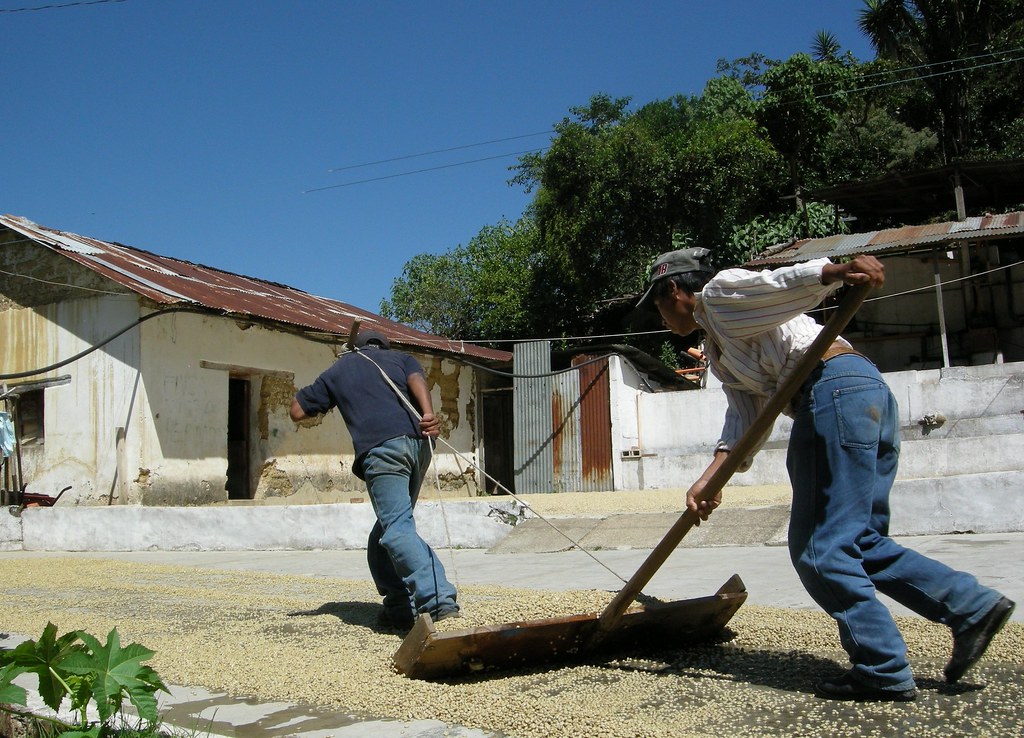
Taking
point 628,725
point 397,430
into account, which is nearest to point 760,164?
point 397,430

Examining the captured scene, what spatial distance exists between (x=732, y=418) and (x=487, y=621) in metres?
1.54

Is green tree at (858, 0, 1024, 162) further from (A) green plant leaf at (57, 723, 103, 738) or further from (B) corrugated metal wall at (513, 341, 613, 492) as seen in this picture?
(A) green plant leaf at (57, 723, 103, 738)

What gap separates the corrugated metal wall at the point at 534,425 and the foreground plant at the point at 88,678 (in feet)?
46.5

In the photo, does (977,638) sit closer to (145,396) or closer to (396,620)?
(396,620)

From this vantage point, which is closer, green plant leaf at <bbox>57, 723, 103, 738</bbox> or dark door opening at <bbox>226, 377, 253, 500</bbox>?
green plant leaf at <bbox>57, 723, 103, 738</bbox>

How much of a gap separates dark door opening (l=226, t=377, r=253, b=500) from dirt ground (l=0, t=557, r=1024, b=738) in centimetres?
923

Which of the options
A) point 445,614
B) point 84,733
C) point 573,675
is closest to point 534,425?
point 445,614

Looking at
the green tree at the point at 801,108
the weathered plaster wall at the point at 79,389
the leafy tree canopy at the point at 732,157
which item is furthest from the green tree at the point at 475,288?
the weathered plaster wall at the point at 79,389

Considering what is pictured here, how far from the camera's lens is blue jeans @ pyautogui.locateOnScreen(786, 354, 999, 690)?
2.58m

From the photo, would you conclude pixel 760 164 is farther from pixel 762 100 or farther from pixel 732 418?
pixel 732 418

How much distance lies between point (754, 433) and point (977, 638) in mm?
863

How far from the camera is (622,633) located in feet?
10.9

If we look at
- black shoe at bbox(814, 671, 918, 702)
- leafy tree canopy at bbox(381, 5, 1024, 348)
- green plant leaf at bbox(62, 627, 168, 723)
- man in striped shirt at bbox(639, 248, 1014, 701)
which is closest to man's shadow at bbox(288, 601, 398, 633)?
green plant leaf at bbox(62, 627, 168, 723)

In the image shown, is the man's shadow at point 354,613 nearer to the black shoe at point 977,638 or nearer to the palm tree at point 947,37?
the black shoe at point 977,638
